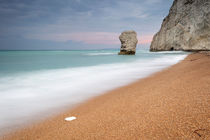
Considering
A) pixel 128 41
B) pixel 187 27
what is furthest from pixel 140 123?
pixel 187 27

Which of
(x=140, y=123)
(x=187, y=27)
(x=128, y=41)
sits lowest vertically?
(x=140, y=123)

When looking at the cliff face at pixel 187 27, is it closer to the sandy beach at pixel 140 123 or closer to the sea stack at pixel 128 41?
the sea stack at pixel 128 41

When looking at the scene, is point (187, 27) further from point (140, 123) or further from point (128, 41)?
point (140, 123)

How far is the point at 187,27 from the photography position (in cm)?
3531

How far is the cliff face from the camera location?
32.3 m

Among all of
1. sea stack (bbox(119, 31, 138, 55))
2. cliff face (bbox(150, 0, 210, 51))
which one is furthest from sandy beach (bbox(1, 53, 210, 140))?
cliff face (bbox(150, 0, 210, 51))

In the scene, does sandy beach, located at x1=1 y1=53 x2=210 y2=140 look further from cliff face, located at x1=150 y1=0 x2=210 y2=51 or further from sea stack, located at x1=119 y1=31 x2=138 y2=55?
cliff face, located at x1=150 y1=0 x2=210 y2=51

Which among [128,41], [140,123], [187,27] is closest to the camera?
[140,123]

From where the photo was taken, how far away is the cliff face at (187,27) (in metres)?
32.3

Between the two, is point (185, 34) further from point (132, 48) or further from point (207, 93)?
point (207, 93)

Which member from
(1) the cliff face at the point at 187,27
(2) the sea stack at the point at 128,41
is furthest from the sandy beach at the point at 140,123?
(1) the cliff face at the point at 187,27

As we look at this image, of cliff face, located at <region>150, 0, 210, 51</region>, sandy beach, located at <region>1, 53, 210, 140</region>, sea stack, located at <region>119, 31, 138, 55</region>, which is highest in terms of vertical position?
cliff face, located at <region>150, 0, 210, 51</region>

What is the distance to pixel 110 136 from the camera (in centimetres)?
149

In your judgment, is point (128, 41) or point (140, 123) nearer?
point (140, 123)
